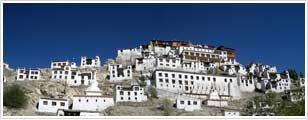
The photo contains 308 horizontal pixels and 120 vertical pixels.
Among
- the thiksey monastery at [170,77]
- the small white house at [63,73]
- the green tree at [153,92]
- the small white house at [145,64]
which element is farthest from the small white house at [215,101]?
the small white house at [63,73]

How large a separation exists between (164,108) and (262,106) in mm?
3976

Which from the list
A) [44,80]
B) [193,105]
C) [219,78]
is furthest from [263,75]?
[44,80]

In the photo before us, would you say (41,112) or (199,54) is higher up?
(199,54)

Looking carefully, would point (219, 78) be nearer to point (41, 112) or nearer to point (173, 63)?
point (173, 63)

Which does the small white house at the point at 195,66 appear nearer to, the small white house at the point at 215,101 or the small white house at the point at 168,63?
the small white house at the point at 168,63

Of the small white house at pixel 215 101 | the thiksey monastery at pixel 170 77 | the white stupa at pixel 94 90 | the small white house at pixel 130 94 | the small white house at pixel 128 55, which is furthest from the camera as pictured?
the small white house at pixel 128 55

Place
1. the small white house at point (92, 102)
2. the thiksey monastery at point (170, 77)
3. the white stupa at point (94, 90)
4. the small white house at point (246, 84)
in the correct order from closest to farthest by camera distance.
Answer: the small white house at point (92, 102) < the thiksey monastery at point (170, 77) < the white stupa at point (94, 90) < the small white house at point (246, 84)

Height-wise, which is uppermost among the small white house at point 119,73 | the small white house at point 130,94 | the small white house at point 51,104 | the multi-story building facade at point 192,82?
the small white house at point 119,73

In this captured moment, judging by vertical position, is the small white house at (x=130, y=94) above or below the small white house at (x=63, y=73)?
below

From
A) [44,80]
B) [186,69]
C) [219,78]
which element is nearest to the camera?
[44,80]

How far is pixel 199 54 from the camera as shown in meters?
35.6

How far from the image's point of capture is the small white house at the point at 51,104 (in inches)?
947

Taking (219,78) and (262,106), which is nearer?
(262,106)

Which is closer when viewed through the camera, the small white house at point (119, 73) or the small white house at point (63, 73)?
the small white house at point (63, 73)
